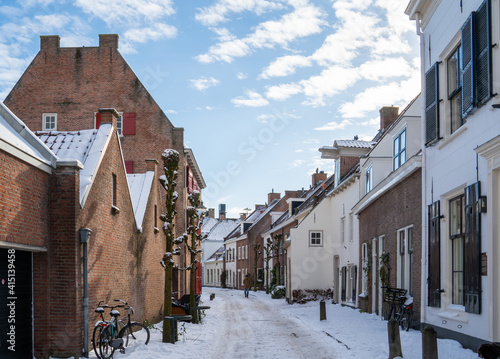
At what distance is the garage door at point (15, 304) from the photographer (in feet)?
32.4

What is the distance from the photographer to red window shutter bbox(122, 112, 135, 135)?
30.2m

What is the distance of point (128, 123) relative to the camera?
1192 inches

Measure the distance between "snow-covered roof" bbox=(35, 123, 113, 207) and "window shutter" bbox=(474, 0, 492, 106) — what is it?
7.98m

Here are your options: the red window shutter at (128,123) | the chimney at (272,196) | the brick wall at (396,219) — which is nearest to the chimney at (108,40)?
the red window shutter at (128,123)

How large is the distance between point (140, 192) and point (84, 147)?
18.9 ft

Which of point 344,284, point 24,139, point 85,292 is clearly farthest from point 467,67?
point 344,284

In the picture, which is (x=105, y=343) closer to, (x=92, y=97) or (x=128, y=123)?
(x=128, y=123)

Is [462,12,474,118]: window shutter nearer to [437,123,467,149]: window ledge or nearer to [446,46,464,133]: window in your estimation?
[437,123,467,149]: window ledge

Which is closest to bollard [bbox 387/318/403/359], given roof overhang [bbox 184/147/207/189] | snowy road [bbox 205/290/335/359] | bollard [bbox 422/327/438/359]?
bollard [bbox 422/327/438/359]

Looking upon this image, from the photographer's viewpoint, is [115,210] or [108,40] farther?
[108,40]

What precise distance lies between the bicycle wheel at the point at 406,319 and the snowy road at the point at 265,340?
95.4 inches

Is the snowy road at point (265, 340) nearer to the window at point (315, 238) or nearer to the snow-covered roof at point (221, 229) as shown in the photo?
the window at point (315, 238)

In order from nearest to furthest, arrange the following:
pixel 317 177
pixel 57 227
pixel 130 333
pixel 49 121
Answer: pixel 57 227
pixel 130 333
pixel 49 121
pixel 317 177

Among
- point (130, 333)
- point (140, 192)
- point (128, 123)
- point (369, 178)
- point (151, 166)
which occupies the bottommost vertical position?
point (130, 333)
